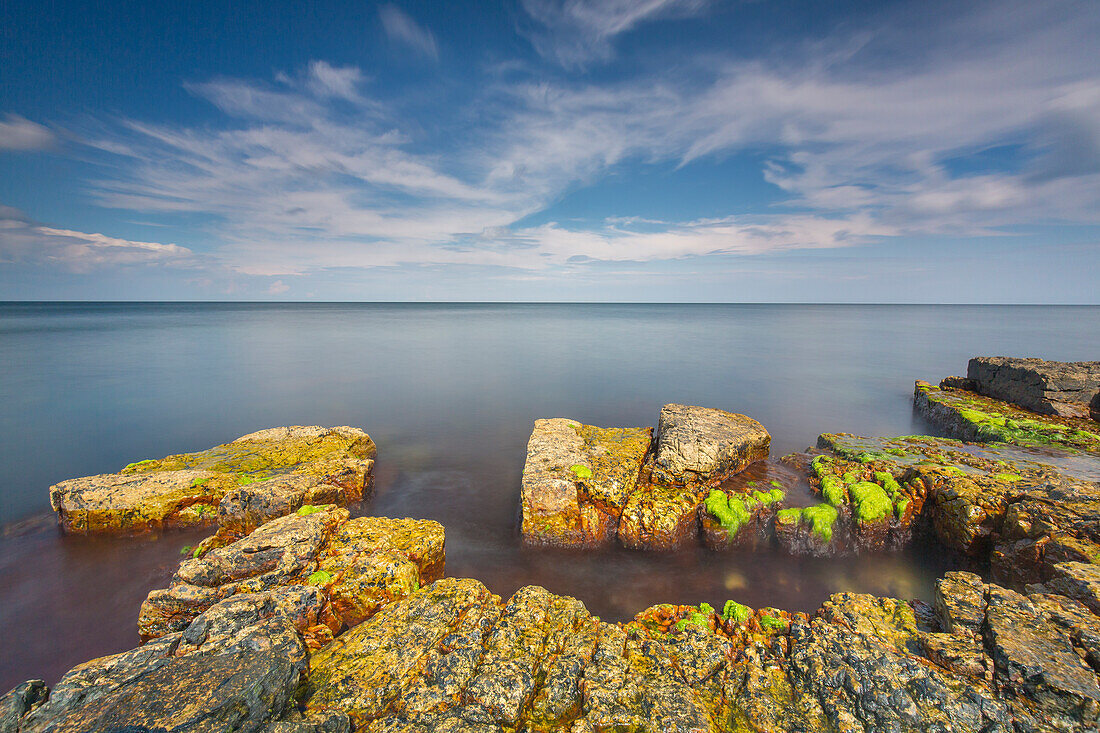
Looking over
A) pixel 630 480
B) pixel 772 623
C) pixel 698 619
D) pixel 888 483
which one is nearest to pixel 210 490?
pixel 630 480

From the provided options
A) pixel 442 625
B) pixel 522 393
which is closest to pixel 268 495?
pixel 442 625

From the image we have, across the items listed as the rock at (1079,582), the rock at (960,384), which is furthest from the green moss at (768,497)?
the rock at (960,384)

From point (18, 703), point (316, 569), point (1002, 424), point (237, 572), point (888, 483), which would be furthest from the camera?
point (1002, 424)

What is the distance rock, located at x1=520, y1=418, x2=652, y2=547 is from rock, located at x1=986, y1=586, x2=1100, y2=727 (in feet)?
18.0

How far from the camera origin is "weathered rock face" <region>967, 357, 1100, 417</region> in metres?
13.2

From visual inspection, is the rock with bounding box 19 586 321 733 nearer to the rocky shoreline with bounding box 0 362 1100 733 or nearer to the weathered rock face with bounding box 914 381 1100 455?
the rocky shoreline with bounding box 0 362 1100 733

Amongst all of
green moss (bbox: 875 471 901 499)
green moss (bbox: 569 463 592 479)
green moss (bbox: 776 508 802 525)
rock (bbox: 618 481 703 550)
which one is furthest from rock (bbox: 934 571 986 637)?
green moss (bbox: 569 463 592 479)

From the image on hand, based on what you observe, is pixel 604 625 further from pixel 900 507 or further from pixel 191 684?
pixel 900 507

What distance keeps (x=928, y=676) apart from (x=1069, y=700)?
0.97 meters

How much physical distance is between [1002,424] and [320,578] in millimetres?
18401

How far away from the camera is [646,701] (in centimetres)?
406

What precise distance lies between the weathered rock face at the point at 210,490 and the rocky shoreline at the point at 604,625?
0.06 meters

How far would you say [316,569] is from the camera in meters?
6.30

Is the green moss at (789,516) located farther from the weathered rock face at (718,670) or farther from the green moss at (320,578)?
the green moss at (320,578)
